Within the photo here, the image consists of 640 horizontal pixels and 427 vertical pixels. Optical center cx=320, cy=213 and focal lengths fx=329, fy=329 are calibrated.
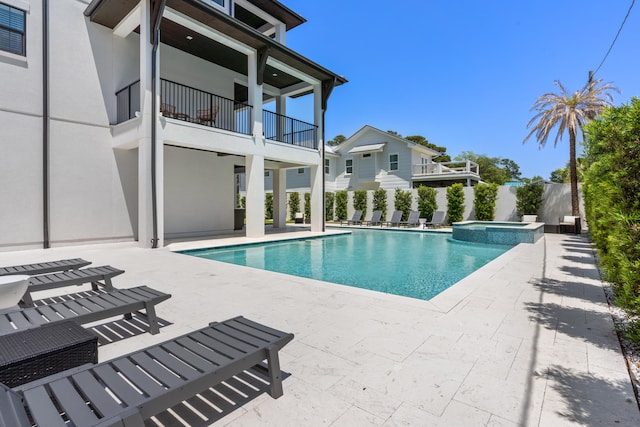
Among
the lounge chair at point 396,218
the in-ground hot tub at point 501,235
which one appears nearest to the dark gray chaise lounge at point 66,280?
the in-ground hot tub at point 501,235

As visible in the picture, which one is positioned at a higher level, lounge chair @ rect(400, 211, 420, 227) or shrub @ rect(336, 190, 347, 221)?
shrub @ rect(336, 190, 347, 221)

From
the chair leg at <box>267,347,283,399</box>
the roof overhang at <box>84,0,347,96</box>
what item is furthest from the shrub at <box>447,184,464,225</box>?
the chair leg at <box>267,347,283,399</box>

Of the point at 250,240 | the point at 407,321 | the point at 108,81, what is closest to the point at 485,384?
the point at 407,321

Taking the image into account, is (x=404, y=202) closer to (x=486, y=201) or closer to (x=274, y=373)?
(x=486, y=201)

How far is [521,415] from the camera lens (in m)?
2.17

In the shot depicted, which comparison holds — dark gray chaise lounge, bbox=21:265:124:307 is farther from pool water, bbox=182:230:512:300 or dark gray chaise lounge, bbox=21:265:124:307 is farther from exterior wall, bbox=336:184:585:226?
exterior wall, bbox=336:184:585:226

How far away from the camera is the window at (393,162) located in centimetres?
2731

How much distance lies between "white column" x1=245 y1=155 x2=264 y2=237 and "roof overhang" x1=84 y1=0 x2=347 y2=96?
4.03 m

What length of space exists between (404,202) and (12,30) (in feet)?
62.0

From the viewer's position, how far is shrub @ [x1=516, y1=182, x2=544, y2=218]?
17.6 meters

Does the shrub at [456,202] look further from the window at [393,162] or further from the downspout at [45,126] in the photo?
the downspout at [45,126]

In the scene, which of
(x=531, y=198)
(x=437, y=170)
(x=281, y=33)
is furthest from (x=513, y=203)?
(x=281, y=33)

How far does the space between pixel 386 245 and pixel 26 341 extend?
11498 millimetres

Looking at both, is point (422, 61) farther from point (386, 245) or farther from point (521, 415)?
point (521, 415)
